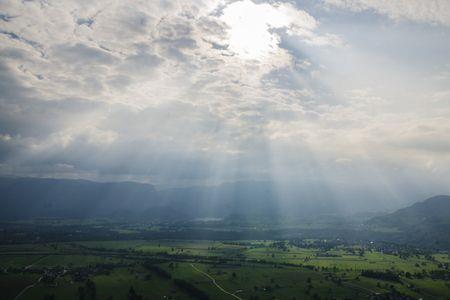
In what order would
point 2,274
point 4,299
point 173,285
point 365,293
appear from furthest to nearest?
point 2,274
point 173,285
point 365,293
point 4,299

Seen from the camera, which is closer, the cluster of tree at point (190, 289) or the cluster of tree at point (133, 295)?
the cluster of tree at point (133, 295)

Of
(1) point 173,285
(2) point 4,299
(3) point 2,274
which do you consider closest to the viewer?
(2) point 4,299

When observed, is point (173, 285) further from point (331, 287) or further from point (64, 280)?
point (331, 287)

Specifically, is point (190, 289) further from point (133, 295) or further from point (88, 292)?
point (88, 292)

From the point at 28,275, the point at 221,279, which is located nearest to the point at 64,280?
the point at 28,275

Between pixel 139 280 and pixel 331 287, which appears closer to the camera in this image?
pixel 331 287

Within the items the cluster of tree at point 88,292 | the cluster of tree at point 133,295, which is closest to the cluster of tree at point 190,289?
the cluster of tree at point 133,295

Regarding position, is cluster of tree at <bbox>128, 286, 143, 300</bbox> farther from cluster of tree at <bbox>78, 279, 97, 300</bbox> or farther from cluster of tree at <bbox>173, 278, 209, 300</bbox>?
cluster of tree at <bbox>173, 278, 209, 300</bbox>

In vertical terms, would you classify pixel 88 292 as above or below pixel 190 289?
below

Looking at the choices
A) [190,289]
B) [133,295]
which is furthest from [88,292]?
[190,289]

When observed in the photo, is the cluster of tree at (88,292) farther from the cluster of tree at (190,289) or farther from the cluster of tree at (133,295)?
the cluster of tree at (190,289)

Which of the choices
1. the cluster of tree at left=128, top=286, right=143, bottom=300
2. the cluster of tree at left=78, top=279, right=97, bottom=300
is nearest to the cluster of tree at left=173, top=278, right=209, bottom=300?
the cluster of tree at left=128, top=286, right=143, bottom=300
